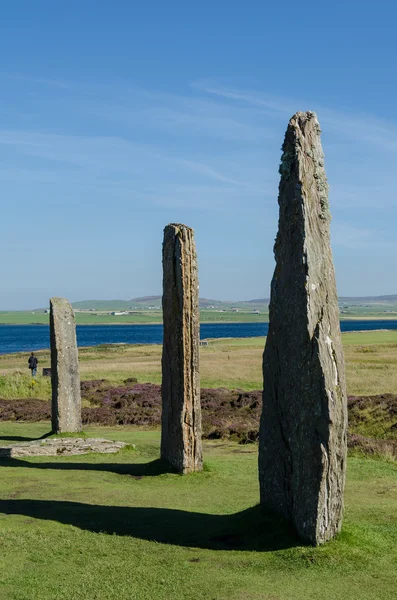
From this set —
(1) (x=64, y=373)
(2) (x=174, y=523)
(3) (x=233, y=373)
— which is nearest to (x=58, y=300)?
(1) (x=64, y=373)

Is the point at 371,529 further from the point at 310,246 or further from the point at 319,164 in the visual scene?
the point at 319,164

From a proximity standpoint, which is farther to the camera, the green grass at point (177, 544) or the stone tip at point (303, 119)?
the stone tip at point (303, 119)

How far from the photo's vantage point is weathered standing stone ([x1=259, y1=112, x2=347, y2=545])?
10.4 metres

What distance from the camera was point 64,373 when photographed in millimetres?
22969

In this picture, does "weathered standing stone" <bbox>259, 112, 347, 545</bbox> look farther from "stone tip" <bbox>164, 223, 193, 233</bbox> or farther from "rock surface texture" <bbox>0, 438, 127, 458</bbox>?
"rock surface texture" <bbox>0, 438, 127, 458</bbox>

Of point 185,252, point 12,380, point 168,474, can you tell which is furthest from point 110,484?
point 12,380

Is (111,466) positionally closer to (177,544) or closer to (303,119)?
(177,544)

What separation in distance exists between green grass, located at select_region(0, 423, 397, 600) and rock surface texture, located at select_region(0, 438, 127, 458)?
2.95m

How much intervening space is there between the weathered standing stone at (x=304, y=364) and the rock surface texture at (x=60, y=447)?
9061 millimetres

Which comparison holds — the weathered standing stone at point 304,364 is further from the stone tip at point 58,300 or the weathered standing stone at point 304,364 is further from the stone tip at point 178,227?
the stone tip at point 58,300

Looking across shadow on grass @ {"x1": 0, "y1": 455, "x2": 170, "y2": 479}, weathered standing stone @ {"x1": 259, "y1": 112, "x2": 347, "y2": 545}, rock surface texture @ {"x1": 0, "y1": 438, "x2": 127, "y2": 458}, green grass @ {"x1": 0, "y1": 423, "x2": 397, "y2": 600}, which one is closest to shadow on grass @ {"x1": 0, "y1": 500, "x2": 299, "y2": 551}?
green grass @ {"x1": 0, "y1": 423, "x2": 397, "y2": 600}

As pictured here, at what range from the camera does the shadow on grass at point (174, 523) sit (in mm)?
11062

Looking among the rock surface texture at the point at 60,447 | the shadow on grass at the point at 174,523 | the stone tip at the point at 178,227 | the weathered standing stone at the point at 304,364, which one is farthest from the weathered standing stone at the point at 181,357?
the weathered standing stone at the point at 304,364

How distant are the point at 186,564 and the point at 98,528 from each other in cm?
226
